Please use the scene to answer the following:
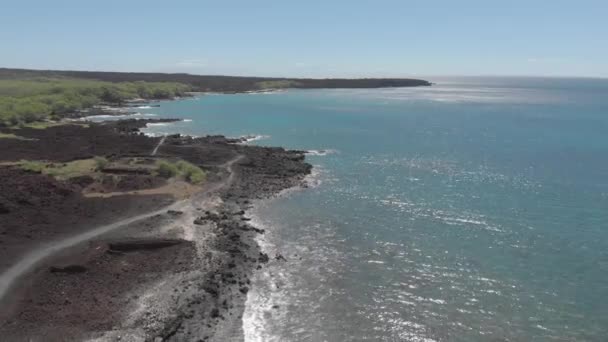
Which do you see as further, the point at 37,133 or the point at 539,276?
the point at 37,133

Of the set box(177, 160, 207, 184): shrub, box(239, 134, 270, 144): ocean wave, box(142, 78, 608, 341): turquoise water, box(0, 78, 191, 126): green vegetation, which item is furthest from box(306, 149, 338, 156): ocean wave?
box(0, 78, 191, 126): green vegetation

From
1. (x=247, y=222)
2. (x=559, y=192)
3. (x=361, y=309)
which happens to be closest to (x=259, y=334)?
(x=361, y=309)

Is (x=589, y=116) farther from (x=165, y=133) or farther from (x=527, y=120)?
(x=165, y=133)

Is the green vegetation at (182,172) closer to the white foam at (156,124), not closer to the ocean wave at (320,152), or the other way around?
the ocean wave at (320,152)

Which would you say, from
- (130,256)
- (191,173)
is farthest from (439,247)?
(191,173)

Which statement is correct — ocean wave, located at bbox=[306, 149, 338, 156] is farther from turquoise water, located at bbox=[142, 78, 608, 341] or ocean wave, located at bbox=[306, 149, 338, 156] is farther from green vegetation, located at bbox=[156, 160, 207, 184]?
green vegetation, located at bbox=[156, 160, 207, 184]

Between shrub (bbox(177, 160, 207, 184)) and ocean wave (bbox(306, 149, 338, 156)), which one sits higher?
shrub (bbox(177, 160, 207, 184))

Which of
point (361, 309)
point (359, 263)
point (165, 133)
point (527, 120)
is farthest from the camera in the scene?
point (527, 120)

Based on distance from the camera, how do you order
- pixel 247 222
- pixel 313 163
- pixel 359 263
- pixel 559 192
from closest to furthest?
1. pixel 359 263
2. pixel 247 222
3. pixel 559 192
4. pixel 313 163
